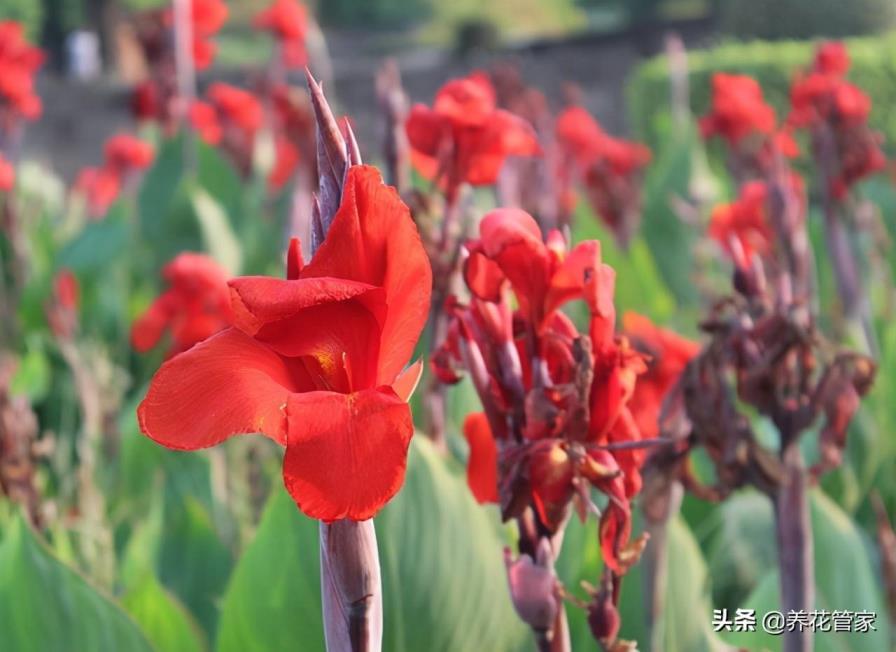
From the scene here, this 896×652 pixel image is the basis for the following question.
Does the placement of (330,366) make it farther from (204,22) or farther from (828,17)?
(828,17)

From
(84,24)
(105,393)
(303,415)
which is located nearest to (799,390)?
(303,415)

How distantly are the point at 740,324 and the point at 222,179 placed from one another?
98.9 inches

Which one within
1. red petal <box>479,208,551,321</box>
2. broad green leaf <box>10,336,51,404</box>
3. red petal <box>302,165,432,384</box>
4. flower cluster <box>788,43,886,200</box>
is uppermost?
flower cluster <box>788,43,886,200</box>

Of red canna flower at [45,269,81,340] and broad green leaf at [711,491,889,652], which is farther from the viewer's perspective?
red canna flower at [45,269,81,340]

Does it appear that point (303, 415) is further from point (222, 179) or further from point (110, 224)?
point (222, 179)

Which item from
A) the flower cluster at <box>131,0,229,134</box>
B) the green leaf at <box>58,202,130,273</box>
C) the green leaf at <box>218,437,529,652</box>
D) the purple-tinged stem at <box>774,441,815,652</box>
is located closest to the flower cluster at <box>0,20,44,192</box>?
the green leaf at <box>58,202,130,273</box>

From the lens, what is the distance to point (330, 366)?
49 centimetres

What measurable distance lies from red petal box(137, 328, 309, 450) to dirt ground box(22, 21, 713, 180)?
6.50 m

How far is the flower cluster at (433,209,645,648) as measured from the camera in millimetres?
573

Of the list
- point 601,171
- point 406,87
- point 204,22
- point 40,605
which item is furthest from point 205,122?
point 406,87

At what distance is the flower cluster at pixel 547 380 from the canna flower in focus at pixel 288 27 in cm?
Result: 248

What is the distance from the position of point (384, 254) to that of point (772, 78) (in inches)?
220

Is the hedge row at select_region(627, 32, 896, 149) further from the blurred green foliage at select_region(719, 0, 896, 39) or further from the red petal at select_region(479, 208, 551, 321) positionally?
the red petal at select_region(479, 208, 551, 321)

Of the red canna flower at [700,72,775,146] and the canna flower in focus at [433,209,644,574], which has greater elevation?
the red canna flower at [700,72,775,146]
